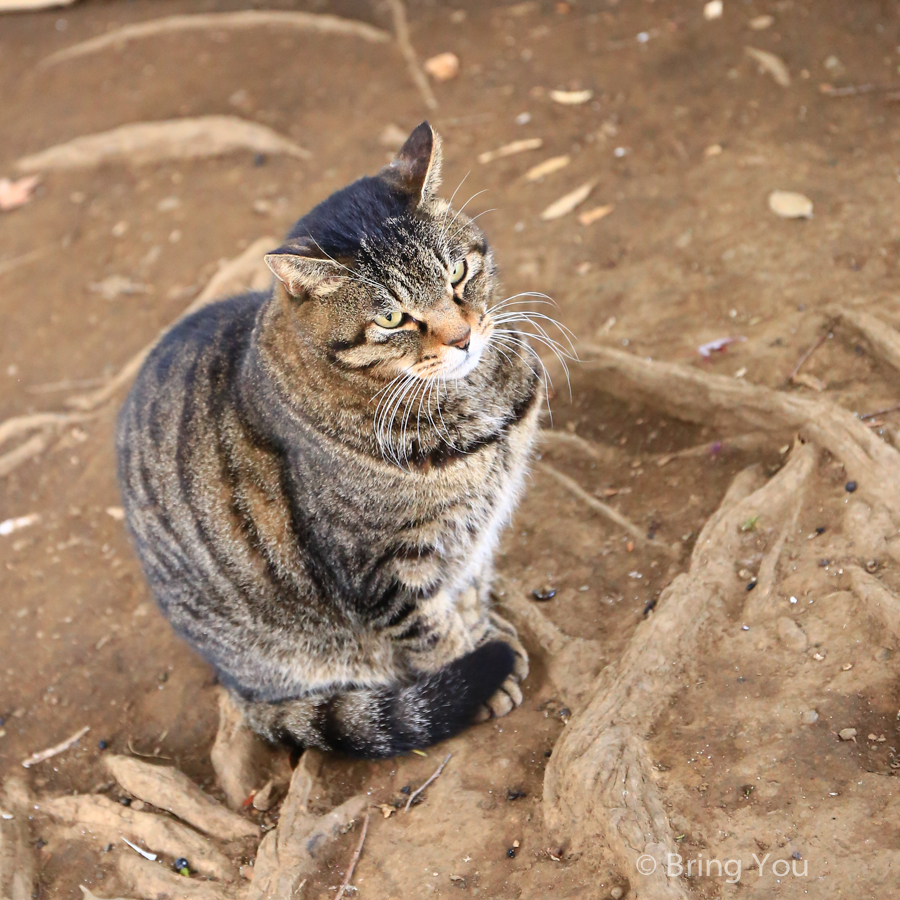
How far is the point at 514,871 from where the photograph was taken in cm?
226

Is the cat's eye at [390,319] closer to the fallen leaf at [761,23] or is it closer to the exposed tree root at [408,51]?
the exposed tree root at [408,51]

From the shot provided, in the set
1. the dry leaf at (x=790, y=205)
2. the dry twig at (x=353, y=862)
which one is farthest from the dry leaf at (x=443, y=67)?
the dry twig at (x=353, y=862)

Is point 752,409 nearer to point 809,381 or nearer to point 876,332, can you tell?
point 809,381

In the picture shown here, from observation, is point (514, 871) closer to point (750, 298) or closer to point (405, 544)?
point (405, 544)

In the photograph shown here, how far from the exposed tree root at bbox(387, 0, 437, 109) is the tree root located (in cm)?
361

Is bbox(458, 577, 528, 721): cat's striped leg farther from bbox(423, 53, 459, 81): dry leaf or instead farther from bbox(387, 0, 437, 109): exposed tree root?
bbox(423, 53, 459, 81): dry leaf

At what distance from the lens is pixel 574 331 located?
3.81m

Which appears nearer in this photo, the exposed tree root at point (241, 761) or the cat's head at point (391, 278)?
the cat's head at point (391, 278)

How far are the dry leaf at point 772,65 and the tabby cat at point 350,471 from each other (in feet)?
8.90

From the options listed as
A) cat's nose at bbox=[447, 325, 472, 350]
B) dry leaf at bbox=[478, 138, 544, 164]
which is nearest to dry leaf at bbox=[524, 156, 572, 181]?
dry leaf at bbox=[478, 138, 544, 164]

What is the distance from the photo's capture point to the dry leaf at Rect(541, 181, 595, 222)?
172 inches

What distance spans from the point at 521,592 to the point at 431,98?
3593 millimetres

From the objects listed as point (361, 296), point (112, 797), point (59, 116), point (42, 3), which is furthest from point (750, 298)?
point (42, 3)

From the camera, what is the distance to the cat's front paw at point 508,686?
2.70m
